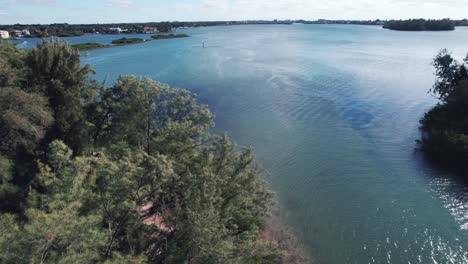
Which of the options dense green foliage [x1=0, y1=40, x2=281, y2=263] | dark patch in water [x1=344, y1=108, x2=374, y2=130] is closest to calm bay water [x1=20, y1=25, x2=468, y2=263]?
dark patch in water [x1=344, y1=108, x2=374, y2=130]

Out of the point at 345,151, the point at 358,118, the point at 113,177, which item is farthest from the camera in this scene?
the point at 358,118

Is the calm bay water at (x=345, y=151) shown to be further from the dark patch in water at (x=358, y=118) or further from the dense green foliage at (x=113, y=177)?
the dense green foliage at (x=113, y=177)

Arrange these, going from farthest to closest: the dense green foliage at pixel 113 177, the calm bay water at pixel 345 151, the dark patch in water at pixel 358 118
A: 1. the dark patch in water at pixel 358 118
2. the calm bay water at pixel 345 151
3. the dense green foliage at pixel 113 177

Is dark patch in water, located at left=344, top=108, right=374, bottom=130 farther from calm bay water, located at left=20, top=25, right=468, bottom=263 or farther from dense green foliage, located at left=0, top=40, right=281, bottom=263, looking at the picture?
dense green foliage, located at left=0, top=40, right=281, bottom=263

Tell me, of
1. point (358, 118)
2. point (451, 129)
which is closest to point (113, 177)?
point (451, 129)

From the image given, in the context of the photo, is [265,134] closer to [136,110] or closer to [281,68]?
[136,110]

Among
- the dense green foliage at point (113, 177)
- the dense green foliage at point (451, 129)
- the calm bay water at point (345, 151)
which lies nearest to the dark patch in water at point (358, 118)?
the calm bay water at point (345, 151)

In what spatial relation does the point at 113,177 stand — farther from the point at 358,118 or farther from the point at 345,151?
the point at 358,118
